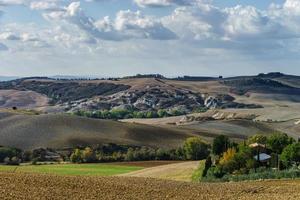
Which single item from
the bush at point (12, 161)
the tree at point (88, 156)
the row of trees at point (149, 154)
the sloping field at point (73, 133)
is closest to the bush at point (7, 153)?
the bush at point (12, 161)

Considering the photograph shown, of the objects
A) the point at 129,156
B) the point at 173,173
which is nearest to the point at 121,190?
the point at 173,173

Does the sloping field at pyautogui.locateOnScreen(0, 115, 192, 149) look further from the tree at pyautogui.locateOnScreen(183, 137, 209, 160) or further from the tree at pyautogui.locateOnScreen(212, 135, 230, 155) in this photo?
the tree at pyautogui.locateOnScreen(212, 135, 230, 155)

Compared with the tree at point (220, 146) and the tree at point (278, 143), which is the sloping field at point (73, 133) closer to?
the tree at point (220, 146)

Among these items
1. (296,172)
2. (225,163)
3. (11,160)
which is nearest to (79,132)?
(11,160)

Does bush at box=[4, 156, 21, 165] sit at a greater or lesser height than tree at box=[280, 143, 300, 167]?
lesser

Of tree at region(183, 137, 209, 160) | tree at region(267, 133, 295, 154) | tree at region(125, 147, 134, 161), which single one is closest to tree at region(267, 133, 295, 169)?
tree at region(267, 133, 295, 154)

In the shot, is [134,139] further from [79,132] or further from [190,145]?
[190,145]
